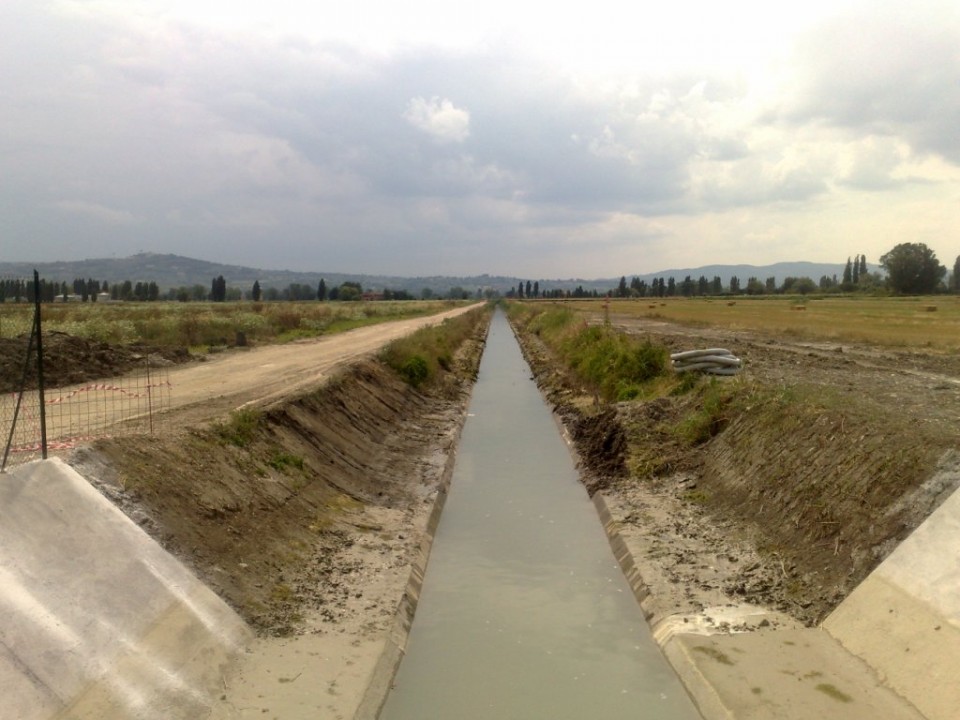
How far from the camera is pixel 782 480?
37.4 ft

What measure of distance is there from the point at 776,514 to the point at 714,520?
4.76ft

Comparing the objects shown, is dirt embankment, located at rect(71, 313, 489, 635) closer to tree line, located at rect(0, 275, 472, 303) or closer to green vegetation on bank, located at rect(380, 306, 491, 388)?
tree line, located at rect(0, 275, 472, 303)

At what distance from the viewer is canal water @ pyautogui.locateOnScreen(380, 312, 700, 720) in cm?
760

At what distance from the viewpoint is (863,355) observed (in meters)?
25.5

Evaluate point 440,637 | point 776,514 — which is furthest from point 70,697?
point 776,514

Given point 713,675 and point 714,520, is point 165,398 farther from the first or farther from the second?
point 713,675

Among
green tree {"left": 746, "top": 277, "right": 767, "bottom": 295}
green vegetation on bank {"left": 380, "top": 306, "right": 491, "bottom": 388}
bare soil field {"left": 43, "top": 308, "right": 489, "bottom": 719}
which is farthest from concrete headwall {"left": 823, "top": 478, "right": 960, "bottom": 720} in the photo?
green tree {"left": 746, "top": 277, "right": 767, "bottom": 295}

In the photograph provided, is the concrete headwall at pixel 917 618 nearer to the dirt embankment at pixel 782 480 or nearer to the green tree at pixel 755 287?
the dirt embankment at pixel 782 480

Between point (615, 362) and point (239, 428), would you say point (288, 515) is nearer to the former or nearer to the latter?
point (239, 428)

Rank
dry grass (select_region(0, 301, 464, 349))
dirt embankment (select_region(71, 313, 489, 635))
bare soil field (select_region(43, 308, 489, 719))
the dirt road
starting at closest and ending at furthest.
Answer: bare soil field (select_region(43, 308, 489, 719))
dirt embankment (select_region(71, 313, 489, 635))
the dirt road
dry grass (select_region(0, 301, 464, 349))

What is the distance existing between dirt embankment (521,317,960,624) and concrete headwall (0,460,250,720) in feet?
17.4

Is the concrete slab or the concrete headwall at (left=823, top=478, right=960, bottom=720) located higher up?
the concrete headwall at (left=823, top=478, right=960, bottom=720)

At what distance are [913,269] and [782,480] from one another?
109 m

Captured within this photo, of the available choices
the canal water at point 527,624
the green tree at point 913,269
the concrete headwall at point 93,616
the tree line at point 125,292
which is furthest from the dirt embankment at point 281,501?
the green tree at point 913,269
